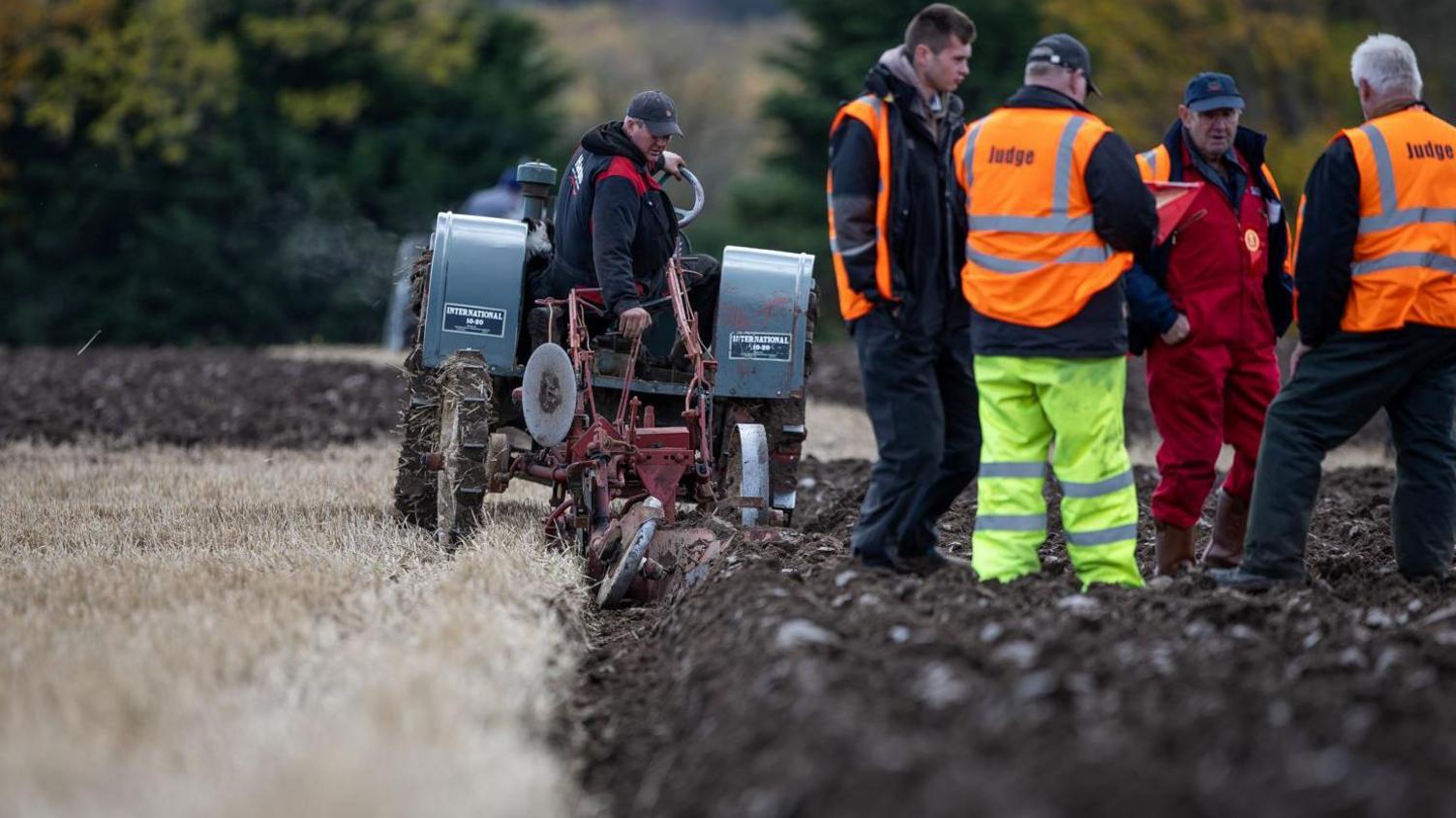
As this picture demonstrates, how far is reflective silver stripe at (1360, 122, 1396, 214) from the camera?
22.2 feet

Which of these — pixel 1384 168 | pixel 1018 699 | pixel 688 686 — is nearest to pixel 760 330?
pixel 1384 168

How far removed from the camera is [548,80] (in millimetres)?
33906

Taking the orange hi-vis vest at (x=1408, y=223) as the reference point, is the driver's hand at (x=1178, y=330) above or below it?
below

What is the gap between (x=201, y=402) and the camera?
15734 millimetres

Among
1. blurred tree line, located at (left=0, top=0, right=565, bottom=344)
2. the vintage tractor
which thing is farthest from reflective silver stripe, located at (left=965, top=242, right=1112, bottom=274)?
blurred tree line, located at (left=0, top=0, right=565, bottom=344)

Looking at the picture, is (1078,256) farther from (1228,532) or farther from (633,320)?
(633,320)

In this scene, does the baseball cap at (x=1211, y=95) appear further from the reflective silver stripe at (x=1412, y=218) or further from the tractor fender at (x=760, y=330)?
the tractor fender at (x=760, y=330)

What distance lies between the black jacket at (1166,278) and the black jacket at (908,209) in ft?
2.60

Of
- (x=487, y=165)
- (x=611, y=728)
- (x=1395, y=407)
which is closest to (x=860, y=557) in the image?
(x=611, y=728)

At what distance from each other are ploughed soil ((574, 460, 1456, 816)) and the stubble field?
1 centimetres

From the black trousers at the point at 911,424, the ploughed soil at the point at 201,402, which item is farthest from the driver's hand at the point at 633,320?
the ploughed soil at the point at 201,402

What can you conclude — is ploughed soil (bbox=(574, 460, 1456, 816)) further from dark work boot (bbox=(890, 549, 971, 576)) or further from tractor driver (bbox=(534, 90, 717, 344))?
tractor driver (bbox=(534, 90, 717, 344))

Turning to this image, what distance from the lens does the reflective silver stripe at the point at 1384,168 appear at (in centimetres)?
677

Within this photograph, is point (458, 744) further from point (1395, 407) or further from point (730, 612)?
point (1395, 407)
